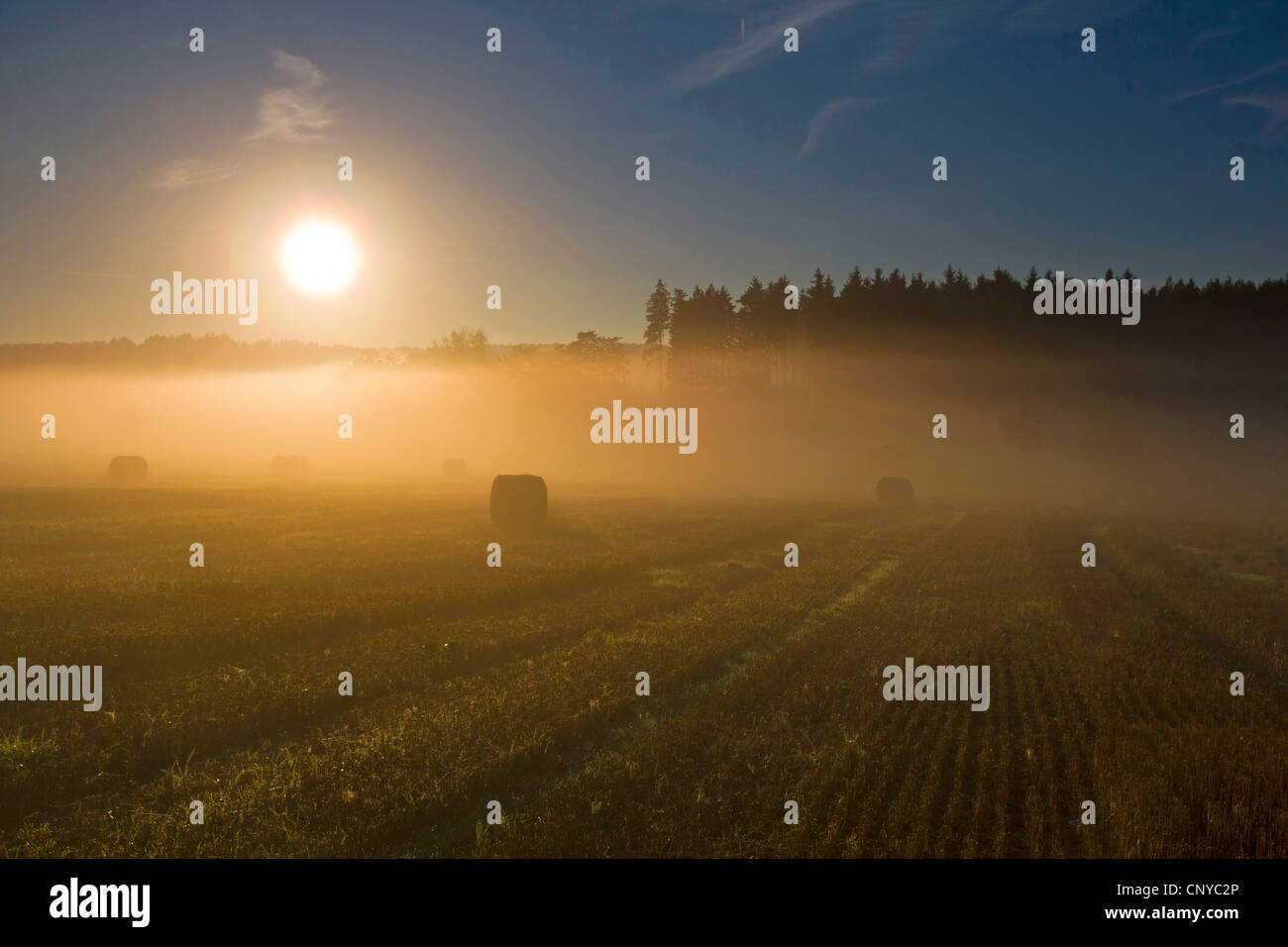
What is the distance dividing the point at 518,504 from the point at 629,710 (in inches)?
935

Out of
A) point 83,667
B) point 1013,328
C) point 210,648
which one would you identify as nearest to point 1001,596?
point 210,648

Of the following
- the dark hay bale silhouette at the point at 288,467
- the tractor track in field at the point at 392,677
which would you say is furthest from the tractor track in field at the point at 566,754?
the dark hay bale silhouette at the point at 288,467

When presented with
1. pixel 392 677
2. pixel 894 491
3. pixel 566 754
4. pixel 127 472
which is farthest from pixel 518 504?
pixel 127 472

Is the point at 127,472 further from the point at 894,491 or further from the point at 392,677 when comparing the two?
the point at 894,491

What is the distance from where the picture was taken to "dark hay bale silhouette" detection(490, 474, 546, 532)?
34.5 meters

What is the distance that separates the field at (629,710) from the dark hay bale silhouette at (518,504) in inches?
325

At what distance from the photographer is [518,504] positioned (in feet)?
114

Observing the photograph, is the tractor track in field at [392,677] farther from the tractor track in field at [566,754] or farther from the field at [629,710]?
the tractor track in field at [566,754]

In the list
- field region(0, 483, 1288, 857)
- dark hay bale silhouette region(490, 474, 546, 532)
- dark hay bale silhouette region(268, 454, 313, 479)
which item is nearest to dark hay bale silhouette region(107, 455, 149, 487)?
dark hay bale silhouette region(268, 454, 313, 479)

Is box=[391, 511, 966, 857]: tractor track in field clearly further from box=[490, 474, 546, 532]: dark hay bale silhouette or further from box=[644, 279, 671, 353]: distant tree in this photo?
box=[644, 279, 671, 353]: distant tree

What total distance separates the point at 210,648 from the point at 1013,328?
334ft

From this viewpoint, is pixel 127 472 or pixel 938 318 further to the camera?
pixel 938 318

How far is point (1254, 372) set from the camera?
89.6m

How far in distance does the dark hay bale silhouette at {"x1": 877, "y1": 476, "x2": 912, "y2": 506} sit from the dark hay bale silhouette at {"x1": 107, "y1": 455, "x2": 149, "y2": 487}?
59.2 m
